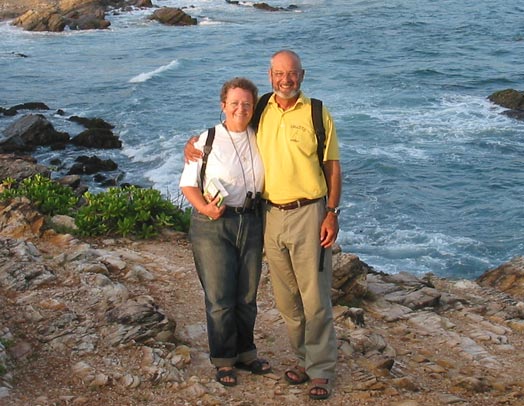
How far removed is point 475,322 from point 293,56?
4.96 m

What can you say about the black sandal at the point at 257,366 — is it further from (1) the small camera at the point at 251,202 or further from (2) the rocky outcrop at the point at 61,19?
(2) the rocky outcrop at the point at 61,19

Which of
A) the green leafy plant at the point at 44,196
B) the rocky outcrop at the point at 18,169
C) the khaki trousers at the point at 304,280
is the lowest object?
the rocky outcrop at the point at 18,169

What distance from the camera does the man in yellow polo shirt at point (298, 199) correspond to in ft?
17.2

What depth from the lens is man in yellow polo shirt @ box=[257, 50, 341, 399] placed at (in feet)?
17.2

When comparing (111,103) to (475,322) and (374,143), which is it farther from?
(475,322)

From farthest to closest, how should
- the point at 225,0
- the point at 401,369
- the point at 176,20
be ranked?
the point at 225,0 < the point at 176,20 < the point at 401,369

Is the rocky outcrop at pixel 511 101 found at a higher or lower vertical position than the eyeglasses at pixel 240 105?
lower

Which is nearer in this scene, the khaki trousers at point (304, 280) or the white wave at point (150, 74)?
the khaki trousers at point (304, 280)

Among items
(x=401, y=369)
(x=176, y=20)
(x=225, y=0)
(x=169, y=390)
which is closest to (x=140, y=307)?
(x=169, y=390)

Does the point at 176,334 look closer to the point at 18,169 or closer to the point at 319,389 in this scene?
the point at 319,389

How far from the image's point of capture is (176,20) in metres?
48.7

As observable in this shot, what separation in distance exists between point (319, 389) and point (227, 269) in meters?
1.18

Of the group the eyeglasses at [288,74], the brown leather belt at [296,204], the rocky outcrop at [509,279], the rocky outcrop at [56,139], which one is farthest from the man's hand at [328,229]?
the rocky outcrop at [56,139]

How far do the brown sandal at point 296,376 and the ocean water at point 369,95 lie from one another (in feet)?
27.4
